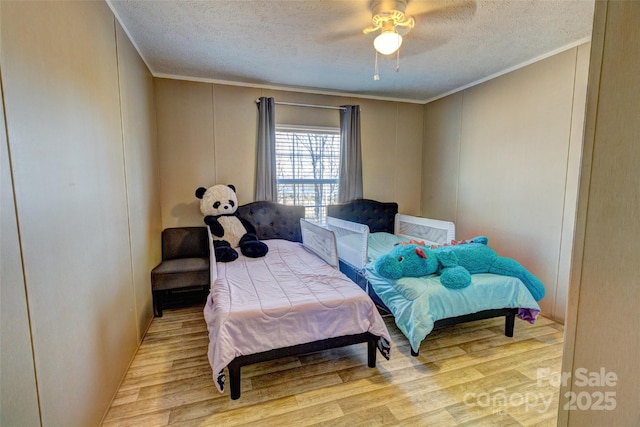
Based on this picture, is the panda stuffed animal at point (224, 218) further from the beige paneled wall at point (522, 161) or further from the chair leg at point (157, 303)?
Answer: the beige paneled wall at point (522, 161)

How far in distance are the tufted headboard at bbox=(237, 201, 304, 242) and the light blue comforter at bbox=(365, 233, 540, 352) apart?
1504mm

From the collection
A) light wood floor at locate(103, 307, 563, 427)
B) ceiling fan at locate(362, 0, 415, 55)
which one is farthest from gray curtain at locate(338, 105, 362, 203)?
light wood floor at locate(103, 307, 563, 427)

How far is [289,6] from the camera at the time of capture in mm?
1975

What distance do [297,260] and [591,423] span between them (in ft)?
7.41

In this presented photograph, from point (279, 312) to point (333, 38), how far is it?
218 centimetres

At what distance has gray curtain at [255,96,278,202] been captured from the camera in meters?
3.55

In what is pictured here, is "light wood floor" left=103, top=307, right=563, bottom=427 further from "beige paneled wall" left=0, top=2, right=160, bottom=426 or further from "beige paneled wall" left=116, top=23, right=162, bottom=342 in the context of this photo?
"beige paneled wall" left=116, top=23, right=162, bottom=342

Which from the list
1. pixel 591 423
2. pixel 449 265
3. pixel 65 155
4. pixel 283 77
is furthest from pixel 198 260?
pixel 591 423

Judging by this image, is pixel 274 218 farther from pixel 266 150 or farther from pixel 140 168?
pixel 140 168

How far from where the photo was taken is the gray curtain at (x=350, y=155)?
3.91 metres

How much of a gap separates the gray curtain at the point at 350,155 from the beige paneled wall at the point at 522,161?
1.19 m

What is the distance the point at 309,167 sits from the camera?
395 centimetres

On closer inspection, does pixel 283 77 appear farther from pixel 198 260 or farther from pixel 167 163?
pixel 198 260

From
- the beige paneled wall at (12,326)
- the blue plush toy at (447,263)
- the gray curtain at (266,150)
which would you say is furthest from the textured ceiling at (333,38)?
the blue plush toy at (447,263)
